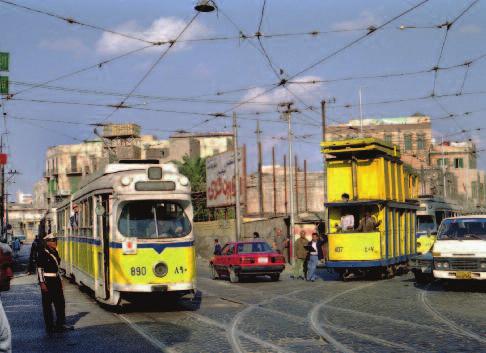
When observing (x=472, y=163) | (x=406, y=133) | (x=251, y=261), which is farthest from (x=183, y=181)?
(x=472, y=163)

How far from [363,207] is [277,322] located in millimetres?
11739

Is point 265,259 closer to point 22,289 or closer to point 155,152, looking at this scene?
point 22,289

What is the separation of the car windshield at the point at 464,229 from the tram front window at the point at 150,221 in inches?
311

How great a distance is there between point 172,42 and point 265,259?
25.1 feet

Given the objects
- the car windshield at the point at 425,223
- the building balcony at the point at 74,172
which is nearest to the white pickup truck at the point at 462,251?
the car windshield at the point at 425,223

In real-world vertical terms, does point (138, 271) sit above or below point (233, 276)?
above

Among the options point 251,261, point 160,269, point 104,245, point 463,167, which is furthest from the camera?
point 463,167

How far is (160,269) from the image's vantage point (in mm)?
14117

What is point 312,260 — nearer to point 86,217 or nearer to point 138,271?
point 86,217

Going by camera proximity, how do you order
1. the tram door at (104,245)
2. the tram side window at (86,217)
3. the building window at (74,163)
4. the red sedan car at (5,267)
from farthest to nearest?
the building window at (74,163), the tram side window at (86,217), the tram door at (104,245), the red sedan car at (5,267)

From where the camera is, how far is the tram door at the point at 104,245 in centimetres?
1465

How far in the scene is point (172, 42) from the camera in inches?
873

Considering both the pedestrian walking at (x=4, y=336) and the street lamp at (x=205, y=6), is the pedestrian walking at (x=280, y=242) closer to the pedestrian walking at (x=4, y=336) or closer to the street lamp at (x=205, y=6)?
the street lamp at (x=205, y=6)

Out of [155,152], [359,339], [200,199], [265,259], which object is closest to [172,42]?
[265,259]
